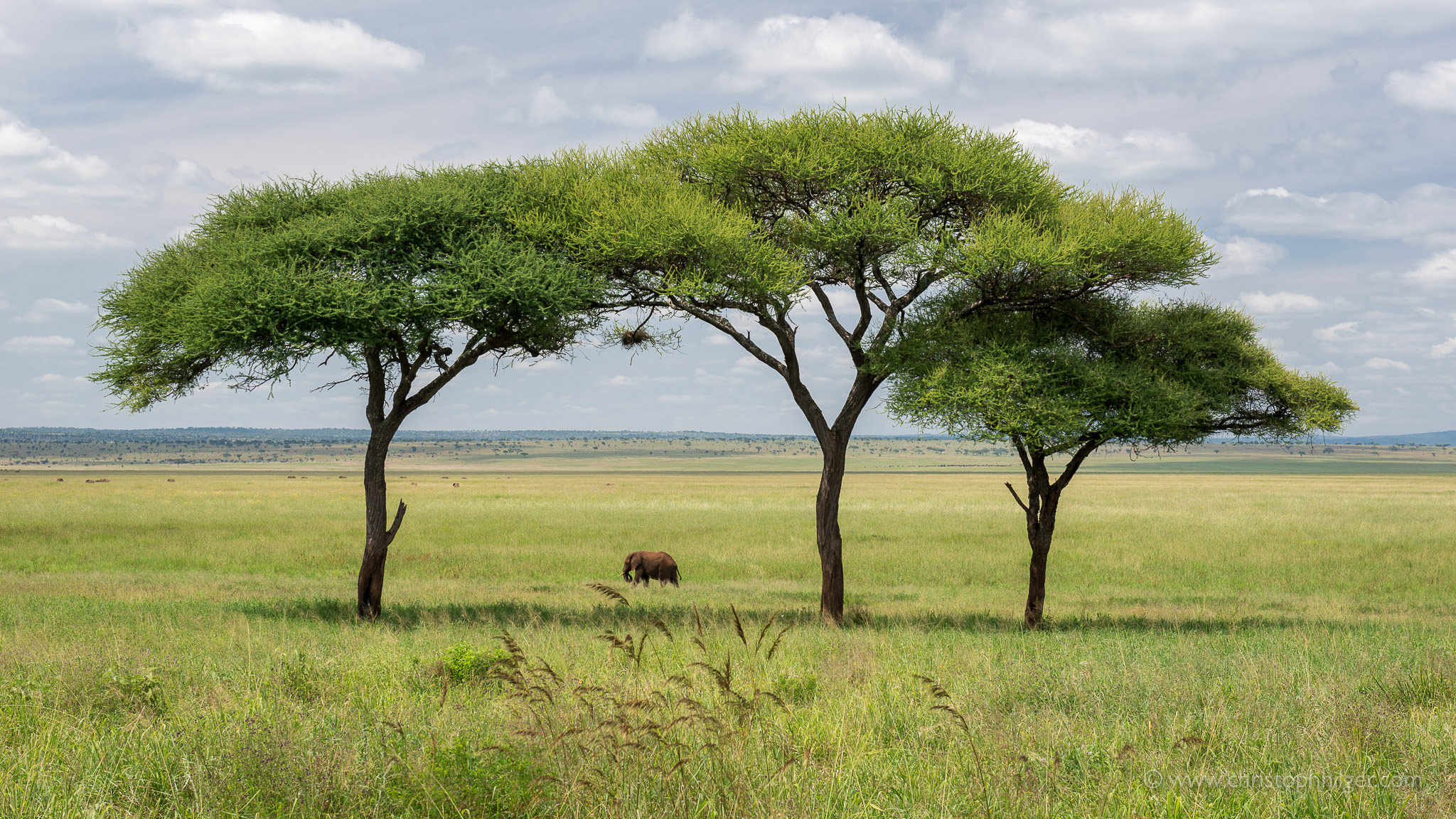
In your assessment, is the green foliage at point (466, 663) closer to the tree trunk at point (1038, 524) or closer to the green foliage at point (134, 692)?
the green foliage at point (134, 692)

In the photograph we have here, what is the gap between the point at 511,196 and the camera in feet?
68.3

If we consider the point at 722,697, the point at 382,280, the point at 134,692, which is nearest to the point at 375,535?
the point at 382,280

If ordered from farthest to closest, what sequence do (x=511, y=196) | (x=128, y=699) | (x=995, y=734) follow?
(x=511, y=196) → (x=128, y=699) → (x=995, y=734)

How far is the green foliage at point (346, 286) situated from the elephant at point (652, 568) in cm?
885

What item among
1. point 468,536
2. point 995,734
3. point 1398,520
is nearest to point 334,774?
point 995,734

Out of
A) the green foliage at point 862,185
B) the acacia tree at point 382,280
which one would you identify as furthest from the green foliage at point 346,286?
the green foliage at point 862,185

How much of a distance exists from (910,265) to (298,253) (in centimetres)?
1270

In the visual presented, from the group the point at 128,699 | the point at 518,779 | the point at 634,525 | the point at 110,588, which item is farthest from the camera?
the point at 634,525

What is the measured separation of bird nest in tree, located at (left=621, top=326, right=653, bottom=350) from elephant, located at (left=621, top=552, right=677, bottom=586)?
7751mm

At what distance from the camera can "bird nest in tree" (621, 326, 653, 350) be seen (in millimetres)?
23109

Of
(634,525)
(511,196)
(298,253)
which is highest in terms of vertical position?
(511,196)

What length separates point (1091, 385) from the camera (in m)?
18.8

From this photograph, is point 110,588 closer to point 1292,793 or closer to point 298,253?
point 298,253

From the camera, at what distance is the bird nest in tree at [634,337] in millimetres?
23109
